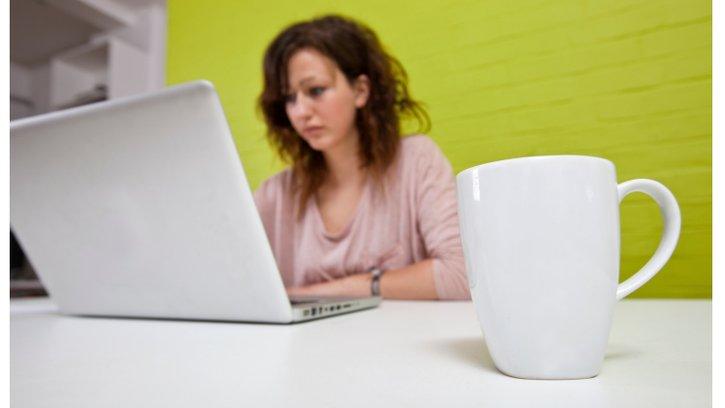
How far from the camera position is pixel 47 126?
0.52 metres

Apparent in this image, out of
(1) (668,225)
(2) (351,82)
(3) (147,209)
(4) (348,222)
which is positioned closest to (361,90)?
(2) (351,82)

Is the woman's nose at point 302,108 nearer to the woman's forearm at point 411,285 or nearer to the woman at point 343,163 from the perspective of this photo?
the woman at point 343,163

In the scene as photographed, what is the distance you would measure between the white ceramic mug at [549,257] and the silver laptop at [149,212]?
0.26 metres

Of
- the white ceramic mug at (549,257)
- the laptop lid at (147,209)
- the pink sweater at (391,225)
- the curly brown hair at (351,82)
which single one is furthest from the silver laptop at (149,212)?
the curly brown hair at (351,82)

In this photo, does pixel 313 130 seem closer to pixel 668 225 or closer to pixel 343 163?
pixel 343 163

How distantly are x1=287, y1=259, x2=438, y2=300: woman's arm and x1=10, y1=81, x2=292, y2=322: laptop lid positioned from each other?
43 cm

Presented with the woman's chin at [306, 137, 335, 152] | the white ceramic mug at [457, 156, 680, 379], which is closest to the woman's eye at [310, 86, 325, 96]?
the woman's chin at [306, 137, 335, 152]

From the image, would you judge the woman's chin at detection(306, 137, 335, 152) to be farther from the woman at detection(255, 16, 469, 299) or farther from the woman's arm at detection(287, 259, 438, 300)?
the woman's arm at detection(287, 259, 438, 300)

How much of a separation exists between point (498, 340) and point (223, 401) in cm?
16

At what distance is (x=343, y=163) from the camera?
4.64 ft

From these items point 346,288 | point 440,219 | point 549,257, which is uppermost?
point 549,257

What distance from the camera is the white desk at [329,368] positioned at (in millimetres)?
252

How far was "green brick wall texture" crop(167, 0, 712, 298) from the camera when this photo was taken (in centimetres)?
94

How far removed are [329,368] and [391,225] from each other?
Answer: 38.3 inches
